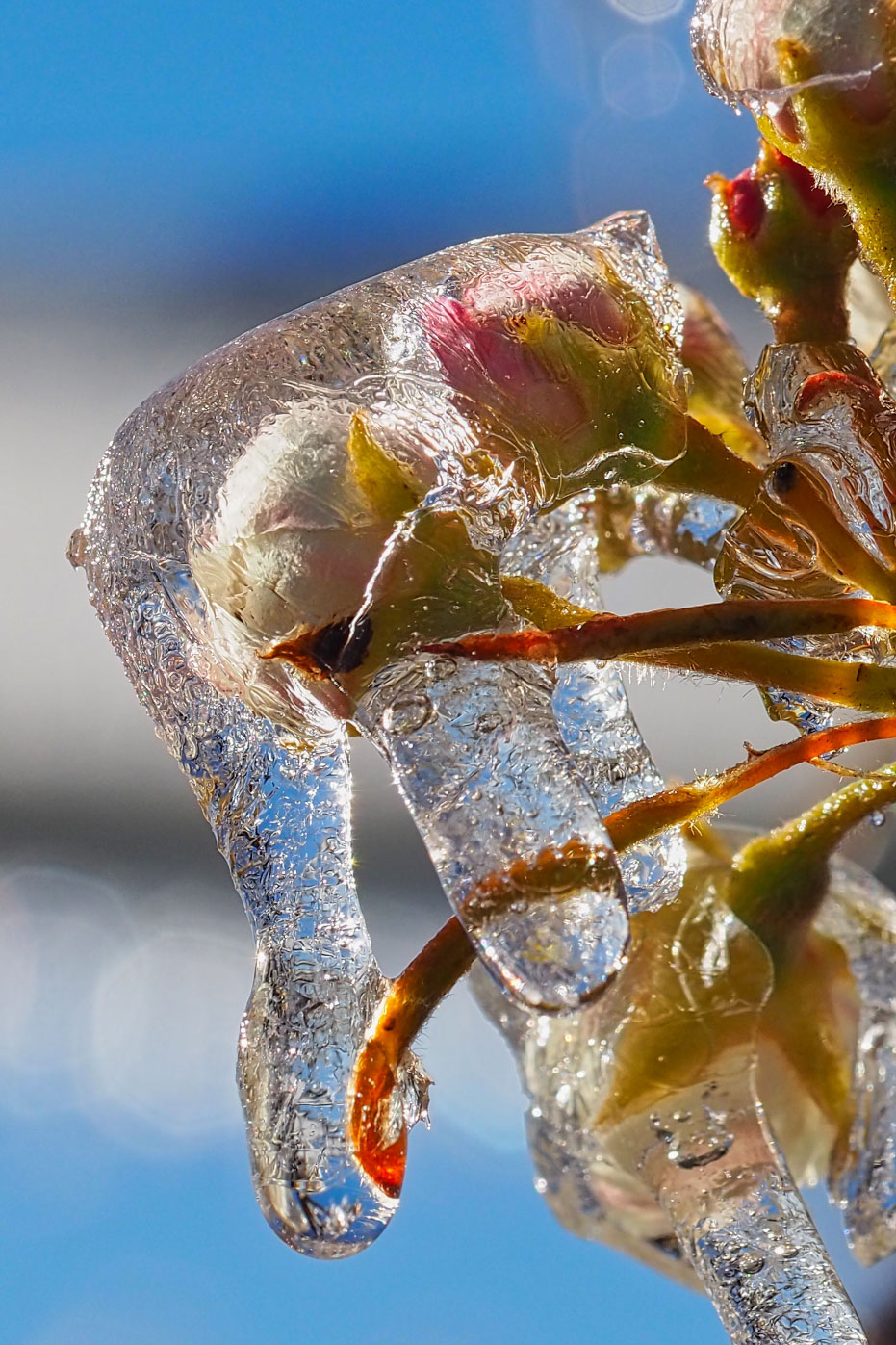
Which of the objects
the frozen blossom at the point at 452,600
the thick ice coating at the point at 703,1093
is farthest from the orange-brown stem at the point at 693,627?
the thick ice coating at the point at 703,1093

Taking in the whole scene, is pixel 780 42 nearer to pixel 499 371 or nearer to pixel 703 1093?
pixel 499 371

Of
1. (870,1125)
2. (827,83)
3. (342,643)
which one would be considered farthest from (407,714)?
(870,1125)

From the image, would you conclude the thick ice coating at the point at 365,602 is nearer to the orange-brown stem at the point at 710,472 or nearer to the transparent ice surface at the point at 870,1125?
the orange-brown stem at the point at 710,472

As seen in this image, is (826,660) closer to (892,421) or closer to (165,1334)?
(892,421)

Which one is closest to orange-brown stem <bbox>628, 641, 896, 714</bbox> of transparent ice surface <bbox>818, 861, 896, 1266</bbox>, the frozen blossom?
the frozen blossom

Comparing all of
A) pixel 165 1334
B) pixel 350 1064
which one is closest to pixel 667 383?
pixel 350 1064

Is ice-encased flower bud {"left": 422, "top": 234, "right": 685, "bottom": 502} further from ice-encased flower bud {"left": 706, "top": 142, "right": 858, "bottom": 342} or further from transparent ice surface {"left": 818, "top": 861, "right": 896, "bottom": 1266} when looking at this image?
transparent ice surface {"left": 818, "top": 861, "right": 896, "bottom": 1266}

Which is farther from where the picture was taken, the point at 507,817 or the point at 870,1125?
the point at 870,1125
